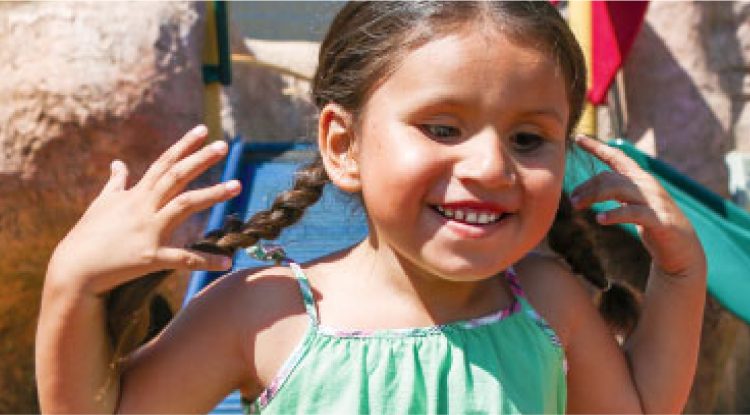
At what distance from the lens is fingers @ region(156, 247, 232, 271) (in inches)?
52.3

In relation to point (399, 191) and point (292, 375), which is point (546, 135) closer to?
point (399, 191)

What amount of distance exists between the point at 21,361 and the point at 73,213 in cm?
88

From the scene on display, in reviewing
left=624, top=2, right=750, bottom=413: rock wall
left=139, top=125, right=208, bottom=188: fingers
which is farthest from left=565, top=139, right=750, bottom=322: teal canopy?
left=139, top=125, right=208, bottom=188: fingers

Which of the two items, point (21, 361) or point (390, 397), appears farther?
point (21, 361)

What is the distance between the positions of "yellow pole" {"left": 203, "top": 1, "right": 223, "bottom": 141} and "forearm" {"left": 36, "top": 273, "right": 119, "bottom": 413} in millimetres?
3036

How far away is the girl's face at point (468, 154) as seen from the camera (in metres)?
1.35

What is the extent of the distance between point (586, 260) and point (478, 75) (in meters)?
0.55

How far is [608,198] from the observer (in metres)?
1.68

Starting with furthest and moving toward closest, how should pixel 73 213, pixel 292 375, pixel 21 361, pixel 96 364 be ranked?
pixel 21 361
pixel 73 213
pixel 292 375
pixel 96 364

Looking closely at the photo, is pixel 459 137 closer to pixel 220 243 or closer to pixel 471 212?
pixel 471 212

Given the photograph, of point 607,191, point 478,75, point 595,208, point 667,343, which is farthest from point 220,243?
point 595,208

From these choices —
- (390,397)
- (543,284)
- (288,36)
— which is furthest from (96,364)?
(288,36)

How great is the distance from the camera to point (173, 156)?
1.40m

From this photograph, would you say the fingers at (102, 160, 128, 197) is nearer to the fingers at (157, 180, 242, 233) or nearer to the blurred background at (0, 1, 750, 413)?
the fingers at (157, 180, 242, 233)
